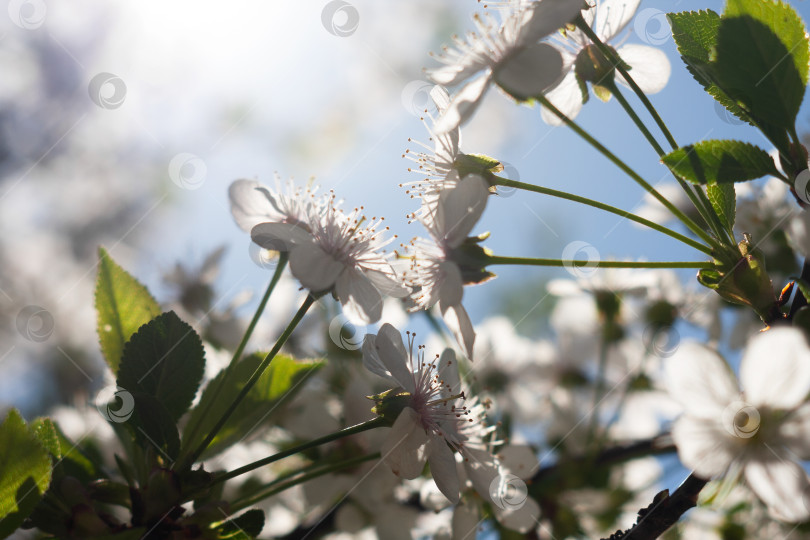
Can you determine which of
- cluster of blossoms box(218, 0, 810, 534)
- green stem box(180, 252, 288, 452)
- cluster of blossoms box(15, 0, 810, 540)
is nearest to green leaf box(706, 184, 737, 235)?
cluster of blossoms box(15, 0, 810, 540)

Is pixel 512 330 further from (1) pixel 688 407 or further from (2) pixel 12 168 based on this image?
(2) pixel 12 168

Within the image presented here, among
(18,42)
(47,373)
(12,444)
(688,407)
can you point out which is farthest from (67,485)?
(18,42)

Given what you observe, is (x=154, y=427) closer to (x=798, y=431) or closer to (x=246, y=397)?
(x=246, y=397)

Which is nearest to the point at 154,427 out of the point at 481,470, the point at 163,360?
the point at 163,360

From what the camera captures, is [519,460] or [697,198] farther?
[519,460]

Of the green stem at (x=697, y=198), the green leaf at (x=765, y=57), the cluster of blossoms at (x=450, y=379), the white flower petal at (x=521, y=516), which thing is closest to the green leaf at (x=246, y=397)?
the cluster of blossoms at (x=450, y=379)

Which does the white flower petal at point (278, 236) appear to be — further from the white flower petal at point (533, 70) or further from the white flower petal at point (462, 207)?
the white flower petal at point (533, 70)
